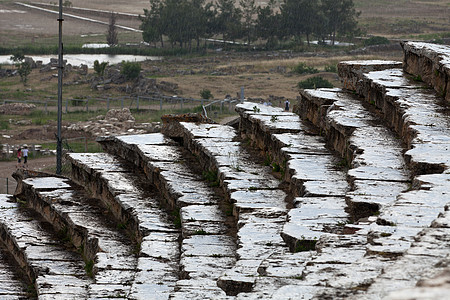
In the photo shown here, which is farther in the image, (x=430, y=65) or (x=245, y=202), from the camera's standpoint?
(x=430, y=65)

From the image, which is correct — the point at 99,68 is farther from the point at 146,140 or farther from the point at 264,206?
the point at 264,206

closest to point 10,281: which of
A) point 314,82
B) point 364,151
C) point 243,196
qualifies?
point 243,196

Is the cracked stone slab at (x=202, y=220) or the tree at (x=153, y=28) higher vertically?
the tree at (x=153, y=28)

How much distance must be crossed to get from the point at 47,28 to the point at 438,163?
80891 millimetres

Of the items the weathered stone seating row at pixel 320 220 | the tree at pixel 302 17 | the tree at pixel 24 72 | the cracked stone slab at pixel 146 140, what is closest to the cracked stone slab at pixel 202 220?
the weathered stone seating row at pixel 320 220

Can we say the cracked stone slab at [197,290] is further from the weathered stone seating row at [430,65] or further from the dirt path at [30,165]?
the dirt path at [30,165]

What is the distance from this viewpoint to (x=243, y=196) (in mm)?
9758

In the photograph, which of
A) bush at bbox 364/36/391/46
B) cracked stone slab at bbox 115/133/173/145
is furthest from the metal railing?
cracked stone slab at bbox 115/133/173/145

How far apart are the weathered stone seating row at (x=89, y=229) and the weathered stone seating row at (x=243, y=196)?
1469 mm

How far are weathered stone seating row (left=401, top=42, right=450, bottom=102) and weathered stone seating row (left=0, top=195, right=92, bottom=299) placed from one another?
552cm

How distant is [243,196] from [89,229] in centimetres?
244

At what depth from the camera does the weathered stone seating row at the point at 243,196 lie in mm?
6896

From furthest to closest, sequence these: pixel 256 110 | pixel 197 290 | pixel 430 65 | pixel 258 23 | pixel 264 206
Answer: pixel 258 23 < pixel 256 110 < pixel 430 65 < pixel 264 206 < pixel 197 290

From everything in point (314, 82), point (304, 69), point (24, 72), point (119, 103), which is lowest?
point (119, 103)
